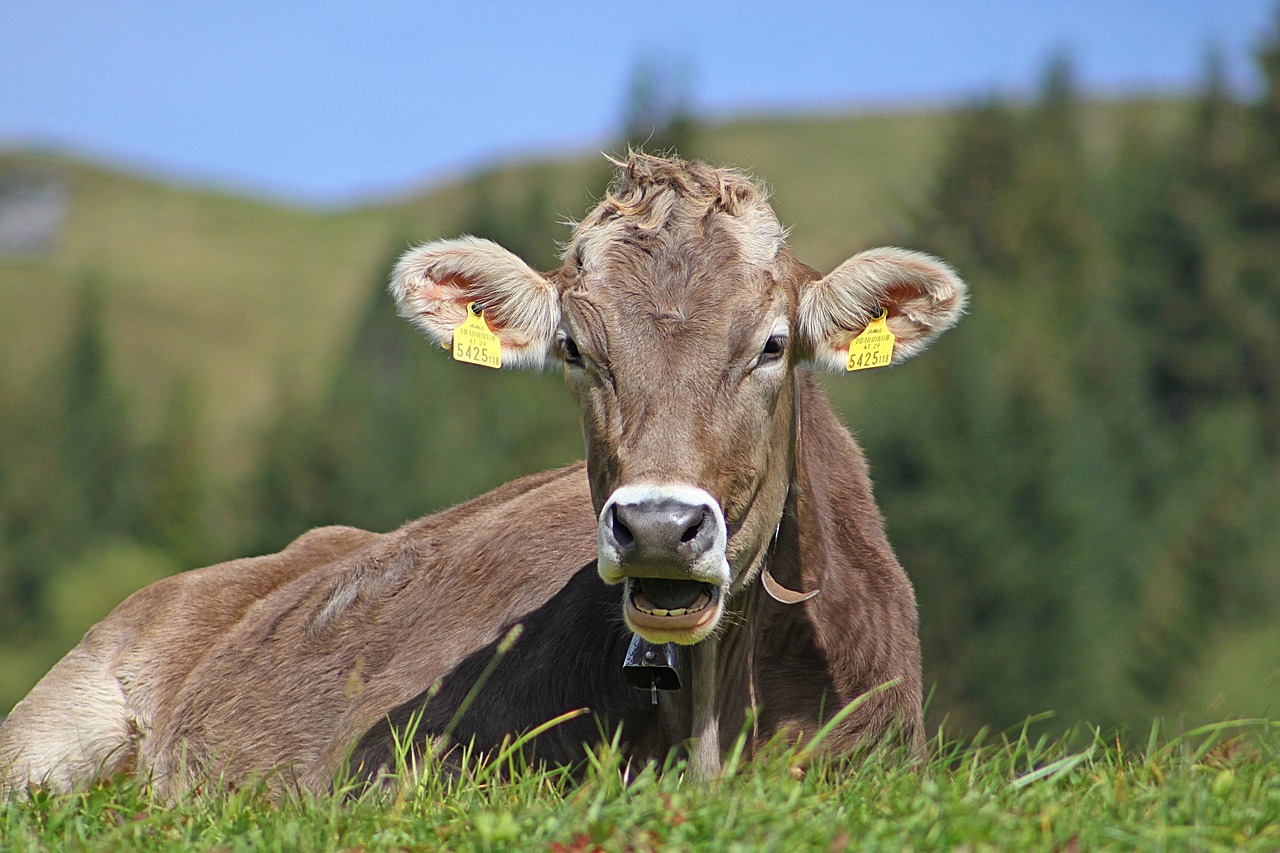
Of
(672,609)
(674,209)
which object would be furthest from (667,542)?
(674,209)

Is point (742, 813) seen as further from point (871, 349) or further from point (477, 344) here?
point (477, 344)

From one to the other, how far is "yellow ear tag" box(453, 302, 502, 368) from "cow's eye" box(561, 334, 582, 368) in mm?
418

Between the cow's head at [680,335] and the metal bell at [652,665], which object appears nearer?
the cow's head at [680,335]

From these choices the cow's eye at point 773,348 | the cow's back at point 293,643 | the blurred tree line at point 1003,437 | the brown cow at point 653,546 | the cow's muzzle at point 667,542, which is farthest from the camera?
the blurred tree line at point 1003,437

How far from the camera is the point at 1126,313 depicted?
9662 cm

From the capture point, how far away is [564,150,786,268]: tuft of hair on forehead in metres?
5.92

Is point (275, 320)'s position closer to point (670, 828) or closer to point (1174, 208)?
point (1174, 208)

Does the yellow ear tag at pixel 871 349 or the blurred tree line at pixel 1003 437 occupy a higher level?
the yellow ear tag at pixel 871 349

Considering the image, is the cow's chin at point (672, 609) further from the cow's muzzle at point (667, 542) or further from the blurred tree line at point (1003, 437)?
the blurred tree line at point (1003, 437)

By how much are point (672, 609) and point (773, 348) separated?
115 cm

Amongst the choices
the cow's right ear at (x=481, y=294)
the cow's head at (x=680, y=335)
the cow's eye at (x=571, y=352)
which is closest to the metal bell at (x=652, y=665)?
the cow's head at (x=680, y=335)

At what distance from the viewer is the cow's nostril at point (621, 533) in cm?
488

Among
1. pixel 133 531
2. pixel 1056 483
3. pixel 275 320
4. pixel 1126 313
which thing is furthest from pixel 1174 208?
pixel 275 320

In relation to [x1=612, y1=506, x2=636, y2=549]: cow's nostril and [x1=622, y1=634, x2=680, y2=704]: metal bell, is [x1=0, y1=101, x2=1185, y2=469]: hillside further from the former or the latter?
[x1=612, y1=506, x2=636, y2=549]: cow's nostril
